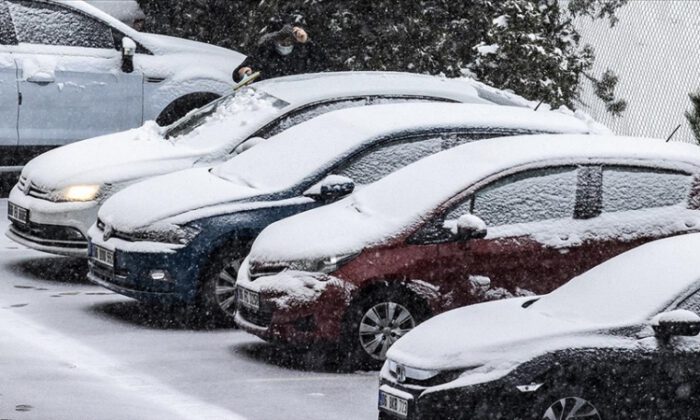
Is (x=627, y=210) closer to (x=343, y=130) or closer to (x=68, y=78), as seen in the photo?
(x=343, y=130)

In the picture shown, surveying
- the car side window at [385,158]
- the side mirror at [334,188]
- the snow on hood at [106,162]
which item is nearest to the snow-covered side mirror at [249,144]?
the snow on hood at [106,162]

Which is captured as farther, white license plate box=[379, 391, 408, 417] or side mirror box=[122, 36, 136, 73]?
side mirror box=[122, 36, 136, 73]

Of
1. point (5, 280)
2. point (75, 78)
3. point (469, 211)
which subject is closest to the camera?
point (469, 211)

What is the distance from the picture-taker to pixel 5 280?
43.7ft

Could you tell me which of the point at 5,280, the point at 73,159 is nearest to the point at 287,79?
the point at 73,159

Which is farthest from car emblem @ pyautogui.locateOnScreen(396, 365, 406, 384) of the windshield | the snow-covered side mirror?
the windshield

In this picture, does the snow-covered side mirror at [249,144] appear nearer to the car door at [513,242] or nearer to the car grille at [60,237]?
the car grille at [60,237]

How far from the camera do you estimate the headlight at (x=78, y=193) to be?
520 inches

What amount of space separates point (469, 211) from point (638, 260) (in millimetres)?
2048

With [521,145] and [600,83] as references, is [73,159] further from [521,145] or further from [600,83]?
[600,83]

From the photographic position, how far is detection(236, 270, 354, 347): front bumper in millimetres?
10344

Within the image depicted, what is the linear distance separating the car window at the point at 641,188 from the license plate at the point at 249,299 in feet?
7.84

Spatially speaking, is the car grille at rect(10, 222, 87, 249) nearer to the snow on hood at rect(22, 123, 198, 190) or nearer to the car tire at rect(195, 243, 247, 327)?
the snow on hood at rect(22, 123, 198, 190)

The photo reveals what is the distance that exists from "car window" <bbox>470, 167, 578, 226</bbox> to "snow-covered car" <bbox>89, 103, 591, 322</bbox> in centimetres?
39
